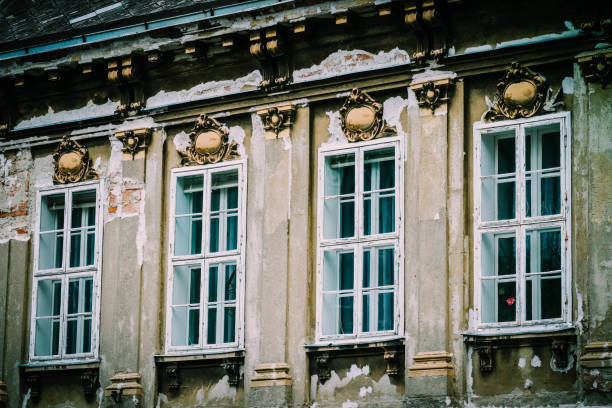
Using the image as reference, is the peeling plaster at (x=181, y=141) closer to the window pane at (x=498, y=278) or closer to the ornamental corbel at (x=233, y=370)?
the ornamental corbel at (x=233, y=370)

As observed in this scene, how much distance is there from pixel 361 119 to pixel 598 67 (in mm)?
2792

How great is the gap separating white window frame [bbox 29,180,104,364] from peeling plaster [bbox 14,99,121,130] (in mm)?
906

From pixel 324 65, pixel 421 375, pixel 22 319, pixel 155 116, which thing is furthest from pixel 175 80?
pixel 421 375

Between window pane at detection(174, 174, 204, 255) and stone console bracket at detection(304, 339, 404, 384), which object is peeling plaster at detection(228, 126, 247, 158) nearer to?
window pane at detection(174, 174, 204, 255)

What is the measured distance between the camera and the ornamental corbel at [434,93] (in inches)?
578

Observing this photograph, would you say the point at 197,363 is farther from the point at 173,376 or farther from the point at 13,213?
the point at 13,213

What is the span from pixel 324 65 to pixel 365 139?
1.11 metres

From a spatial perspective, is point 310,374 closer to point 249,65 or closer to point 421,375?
point 421,375

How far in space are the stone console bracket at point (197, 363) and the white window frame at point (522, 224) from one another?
2.99m

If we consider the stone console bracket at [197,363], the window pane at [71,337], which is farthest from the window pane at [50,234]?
the stone console bracket at [197,363]

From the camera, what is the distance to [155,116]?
54.9 feet

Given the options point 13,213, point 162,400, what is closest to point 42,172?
point 13,213

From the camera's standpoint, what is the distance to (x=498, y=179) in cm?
1434

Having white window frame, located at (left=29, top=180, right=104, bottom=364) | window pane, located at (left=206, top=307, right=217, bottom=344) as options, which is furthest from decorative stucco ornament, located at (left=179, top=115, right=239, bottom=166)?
window pane, located at (left=206, top=307, right=217, bottom=344)
